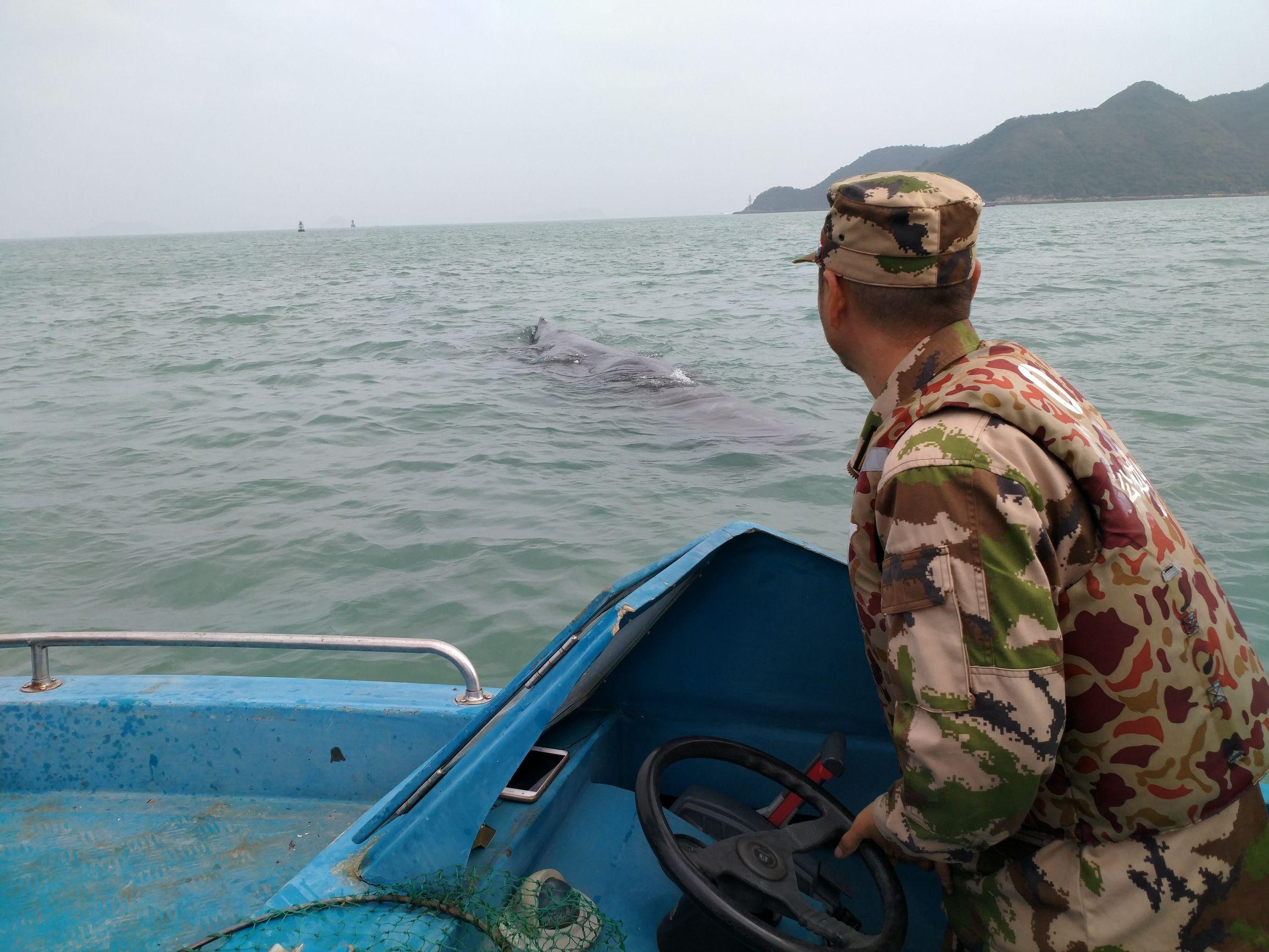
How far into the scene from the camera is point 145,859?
2.93 m

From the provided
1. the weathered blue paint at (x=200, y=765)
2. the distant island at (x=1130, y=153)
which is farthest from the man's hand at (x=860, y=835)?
the distant island at (x=1130, y=153)

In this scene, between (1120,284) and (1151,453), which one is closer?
(1151,453)

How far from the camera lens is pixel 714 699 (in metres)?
2.79

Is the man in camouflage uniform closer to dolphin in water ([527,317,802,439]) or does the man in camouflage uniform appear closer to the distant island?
dolphin in water ([527,317,802,439])

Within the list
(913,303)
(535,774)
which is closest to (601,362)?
(535,774)

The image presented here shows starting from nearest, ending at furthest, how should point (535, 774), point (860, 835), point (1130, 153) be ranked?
point (860, 835) < point (535, 774) < point (1130, 153)

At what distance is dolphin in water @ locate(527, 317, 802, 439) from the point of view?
9969 millimetres

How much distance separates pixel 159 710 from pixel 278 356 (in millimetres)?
13416

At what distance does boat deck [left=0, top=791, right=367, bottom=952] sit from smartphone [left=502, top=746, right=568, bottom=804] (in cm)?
95

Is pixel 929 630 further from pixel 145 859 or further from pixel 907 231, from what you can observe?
pixel 145 859

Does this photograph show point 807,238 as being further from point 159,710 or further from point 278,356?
point 159,710

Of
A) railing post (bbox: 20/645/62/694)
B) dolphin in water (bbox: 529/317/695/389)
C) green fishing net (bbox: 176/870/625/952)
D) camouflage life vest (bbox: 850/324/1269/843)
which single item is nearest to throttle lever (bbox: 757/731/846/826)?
green fishing net (bbox: 176/870/625/952)

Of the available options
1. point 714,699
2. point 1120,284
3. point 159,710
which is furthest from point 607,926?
point 1120,284

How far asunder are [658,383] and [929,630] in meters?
11.0
